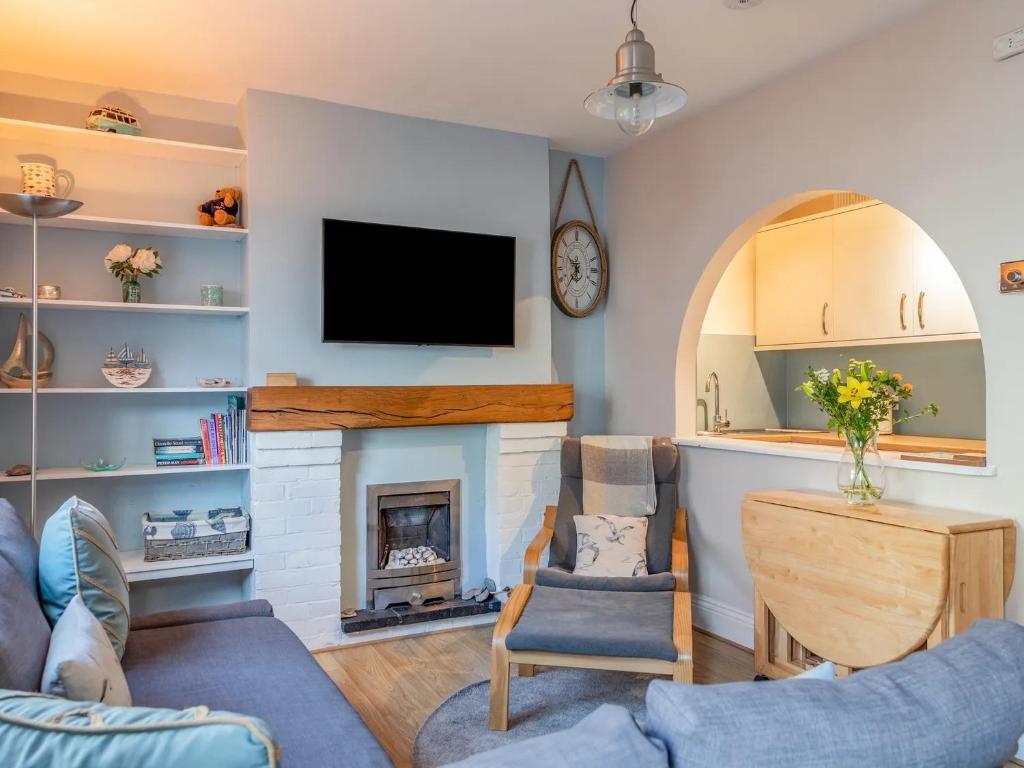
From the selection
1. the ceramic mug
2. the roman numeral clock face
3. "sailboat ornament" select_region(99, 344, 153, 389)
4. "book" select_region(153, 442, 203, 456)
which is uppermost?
the ceramic mug

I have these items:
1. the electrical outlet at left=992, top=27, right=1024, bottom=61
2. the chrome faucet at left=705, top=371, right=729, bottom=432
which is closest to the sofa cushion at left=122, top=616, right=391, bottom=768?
the electrical outlet at left=992, top=27, right=1024, bottom=61

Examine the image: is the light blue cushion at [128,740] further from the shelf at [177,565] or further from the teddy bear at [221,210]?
the teddy bear at [221,210]

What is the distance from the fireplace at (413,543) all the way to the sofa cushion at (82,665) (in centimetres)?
201

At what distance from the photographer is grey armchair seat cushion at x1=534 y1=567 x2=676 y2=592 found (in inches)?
121

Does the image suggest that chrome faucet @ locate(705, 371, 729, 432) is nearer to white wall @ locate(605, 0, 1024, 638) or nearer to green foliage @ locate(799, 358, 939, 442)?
white wall @ locate(605, 0, 1024, 638)

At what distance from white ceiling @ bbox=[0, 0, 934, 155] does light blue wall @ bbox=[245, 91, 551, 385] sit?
166 mm

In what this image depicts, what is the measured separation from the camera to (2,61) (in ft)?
10.2

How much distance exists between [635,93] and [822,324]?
8.95 ft

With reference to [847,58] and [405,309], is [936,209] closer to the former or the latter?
[847,58]

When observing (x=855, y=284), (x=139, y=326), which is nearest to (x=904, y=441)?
(x=855, y=284)

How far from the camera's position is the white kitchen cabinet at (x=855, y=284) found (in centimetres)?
378

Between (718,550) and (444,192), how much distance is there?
7.36 feet

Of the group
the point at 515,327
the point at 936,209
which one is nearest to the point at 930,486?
the point at 936,209

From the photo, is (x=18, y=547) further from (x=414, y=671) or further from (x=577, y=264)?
(x=577, y=264)
